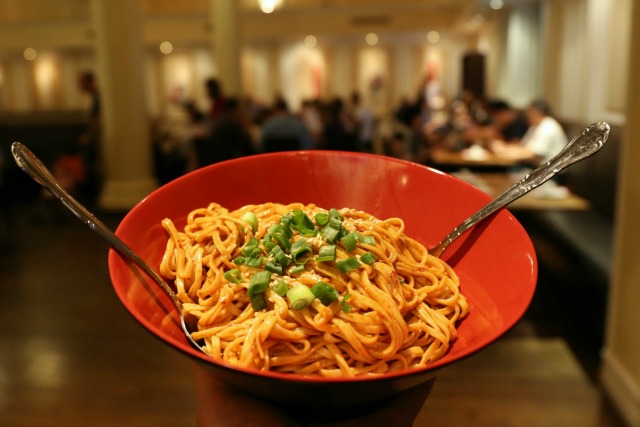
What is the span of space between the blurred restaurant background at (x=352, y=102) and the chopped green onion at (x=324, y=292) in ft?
7.16

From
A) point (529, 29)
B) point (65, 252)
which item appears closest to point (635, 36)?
point (65, 252)

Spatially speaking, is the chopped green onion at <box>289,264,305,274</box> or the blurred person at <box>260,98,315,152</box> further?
the blurred person at <box>260,98,315,152</box>

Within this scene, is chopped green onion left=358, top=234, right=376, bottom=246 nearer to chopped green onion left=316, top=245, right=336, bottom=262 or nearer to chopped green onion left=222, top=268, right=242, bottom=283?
chopped green onion left=316, top=245, right=336, bottom=262

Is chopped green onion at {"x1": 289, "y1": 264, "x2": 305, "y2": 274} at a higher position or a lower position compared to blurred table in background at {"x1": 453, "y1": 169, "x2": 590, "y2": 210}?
higher

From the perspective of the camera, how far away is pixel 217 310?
0.95 metres

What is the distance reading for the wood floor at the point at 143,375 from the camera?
2916 millimetres

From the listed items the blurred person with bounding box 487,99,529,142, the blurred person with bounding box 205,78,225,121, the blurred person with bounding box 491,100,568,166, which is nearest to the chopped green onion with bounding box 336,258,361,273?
the blurred person with bounding box 205,78,225,121

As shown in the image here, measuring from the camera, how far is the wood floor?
292 centimetres

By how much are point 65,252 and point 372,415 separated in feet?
18.1

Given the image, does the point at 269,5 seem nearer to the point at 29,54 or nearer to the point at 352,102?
the point at 352,102

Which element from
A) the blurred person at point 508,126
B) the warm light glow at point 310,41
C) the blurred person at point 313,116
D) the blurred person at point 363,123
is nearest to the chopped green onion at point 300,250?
the blurred person at point 508,126

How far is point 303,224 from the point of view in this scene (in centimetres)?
104

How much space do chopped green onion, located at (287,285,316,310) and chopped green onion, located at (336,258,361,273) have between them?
0.08 m

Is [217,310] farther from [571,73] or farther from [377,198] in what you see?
[571,73]
